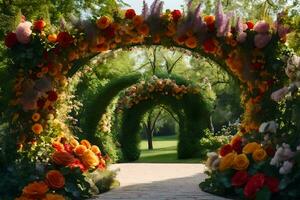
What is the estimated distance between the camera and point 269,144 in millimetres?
6996

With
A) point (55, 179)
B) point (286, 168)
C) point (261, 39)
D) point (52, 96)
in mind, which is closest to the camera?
point (286, 168)

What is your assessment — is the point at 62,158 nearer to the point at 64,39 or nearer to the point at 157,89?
the point at 64,39

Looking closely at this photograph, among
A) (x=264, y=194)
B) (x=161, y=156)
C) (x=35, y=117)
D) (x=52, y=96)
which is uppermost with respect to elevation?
(x=52, y=96)

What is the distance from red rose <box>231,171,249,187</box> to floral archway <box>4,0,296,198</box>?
1.49 m

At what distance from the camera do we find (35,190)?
255 inches

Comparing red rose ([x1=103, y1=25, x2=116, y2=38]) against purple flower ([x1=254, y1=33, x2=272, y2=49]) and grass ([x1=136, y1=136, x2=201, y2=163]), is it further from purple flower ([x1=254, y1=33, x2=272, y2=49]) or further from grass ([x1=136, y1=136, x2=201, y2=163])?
grass ([x1=136, y1=136, x2=201, y2=163])

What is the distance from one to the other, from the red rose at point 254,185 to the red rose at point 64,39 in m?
3.52

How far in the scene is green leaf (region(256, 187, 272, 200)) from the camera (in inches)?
239

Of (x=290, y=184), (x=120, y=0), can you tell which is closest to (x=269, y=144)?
(x=290, y=184)

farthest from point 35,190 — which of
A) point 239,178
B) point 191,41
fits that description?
point 191,41

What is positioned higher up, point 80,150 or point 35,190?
point 80,150

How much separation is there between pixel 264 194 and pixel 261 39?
277 cm

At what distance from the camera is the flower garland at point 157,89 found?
655 inches

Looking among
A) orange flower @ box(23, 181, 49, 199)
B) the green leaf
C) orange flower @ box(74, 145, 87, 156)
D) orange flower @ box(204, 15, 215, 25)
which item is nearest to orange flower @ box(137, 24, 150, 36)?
orange flower @ box(204, 15, 215, 25)
